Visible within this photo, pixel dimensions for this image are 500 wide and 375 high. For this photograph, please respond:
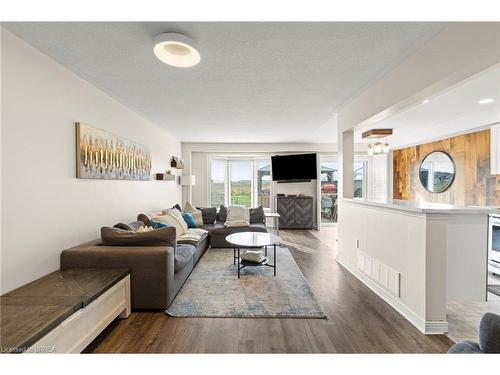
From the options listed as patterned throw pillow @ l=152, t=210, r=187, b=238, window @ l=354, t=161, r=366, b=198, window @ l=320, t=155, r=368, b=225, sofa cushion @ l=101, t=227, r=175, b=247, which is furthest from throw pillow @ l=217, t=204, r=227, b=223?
window @ l=354, t=161, r=366, b=198

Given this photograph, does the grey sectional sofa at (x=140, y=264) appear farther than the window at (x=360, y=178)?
No

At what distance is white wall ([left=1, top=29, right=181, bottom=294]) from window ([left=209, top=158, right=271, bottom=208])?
451 cm

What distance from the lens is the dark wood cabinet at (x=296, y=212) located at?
694cm

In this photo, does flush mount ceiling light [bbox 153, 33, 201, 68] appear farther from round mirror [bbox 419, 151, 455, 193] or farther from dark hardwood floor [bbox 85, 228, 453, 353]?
round mirror [bbox 419, 151, 455, 193]

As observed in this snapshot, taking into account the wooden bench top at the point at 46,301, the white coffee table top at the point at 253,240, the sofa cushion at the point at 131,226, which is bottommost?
the white coffee table top at the point at 253,240

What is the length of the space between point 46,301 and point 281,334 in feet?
5.88

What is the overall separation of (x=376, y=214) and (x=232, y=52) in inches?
94.5

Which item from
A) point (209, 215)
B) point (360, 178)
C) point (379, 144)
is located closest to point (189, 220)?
point (209, 215)

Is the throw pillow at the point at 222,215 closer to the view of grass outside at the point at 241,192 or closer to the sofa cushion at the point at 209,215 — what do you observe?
the sofa cushion at the point at 209,215

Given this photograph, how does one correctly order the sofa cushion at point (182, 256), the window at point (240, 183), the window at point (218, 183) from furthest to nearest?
the window at point (240, 183) → the window at point (218, 183) → the sofa cushion at point (182, 256)

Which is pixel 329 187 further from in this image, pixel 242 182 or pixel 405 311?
pixel 405 311

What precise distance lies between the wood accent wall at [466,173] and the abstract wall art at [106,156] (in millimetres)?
6136

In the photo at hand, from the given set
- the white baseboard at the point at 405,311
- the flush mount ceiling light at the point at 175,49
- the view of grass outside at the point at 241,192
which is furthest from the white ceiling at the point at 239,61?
the view of grass outside at the point at 241,192

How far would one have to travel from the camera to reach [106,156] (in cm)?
301
